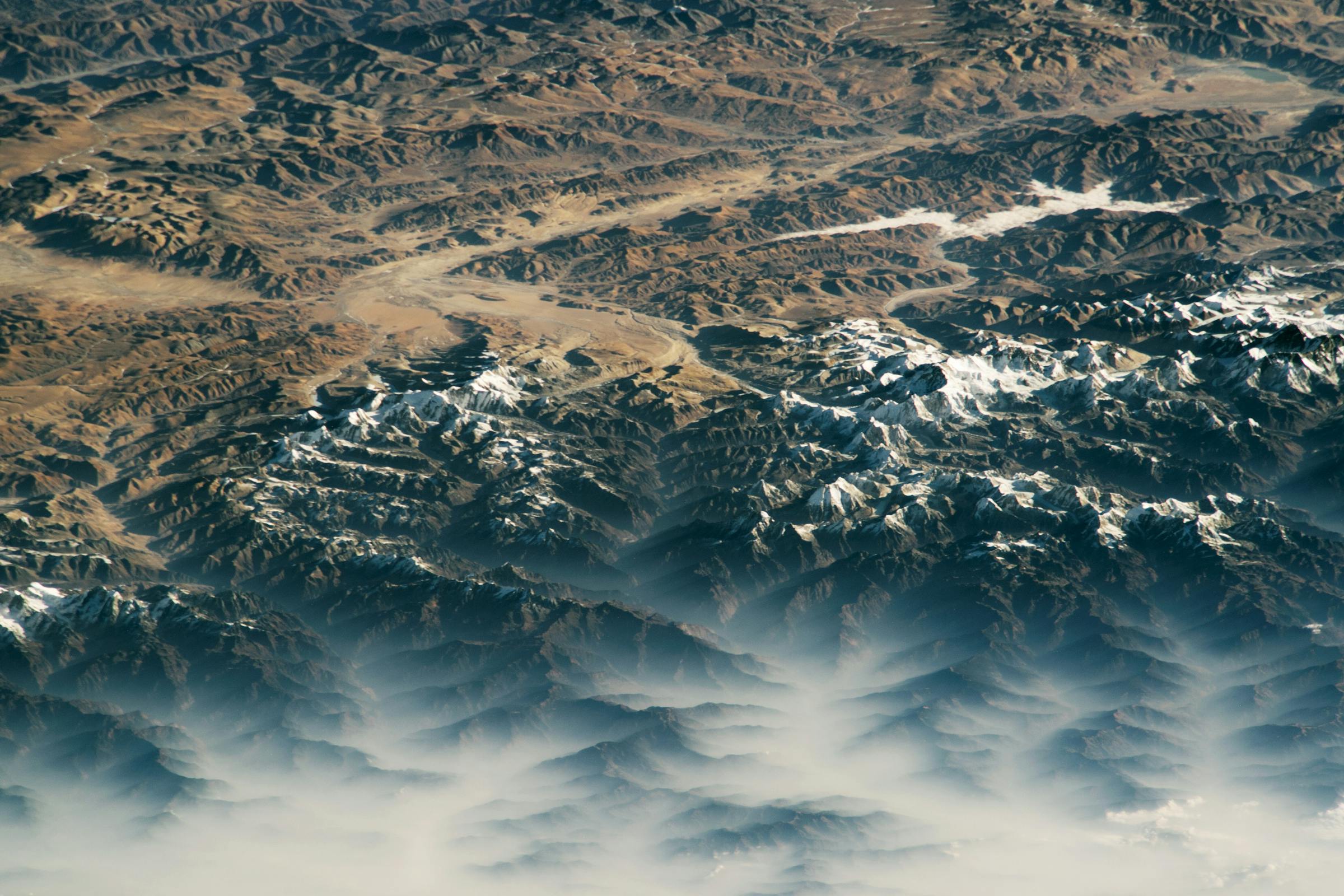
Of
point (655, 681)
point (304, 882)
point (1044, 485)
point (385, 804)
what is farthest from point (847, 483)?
point (304, 882)

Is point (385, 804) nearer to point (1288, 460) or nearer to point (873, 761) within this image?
point (873, 761)

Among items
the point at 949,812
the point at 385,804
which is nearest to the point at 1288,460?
the point at 949,812

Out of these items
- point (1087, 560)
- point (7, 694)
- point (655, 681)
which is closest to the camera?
point (7, 694)

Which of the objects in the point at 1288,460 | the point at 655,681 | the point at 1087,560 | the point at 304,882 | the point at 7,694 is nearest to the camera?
the point at 304,882

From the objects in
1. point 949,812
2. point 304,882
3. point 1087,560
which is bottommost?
point 304,882

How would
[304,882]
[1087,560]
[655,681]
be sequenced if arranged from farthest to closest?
[1087,560] → [655,681] → [304,882]

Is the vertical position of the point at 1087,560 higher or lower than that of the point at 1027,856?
higher

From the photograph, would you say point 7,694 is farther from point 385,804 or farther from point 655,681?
point 655,681

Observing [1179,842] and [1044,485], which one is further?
[1044,485]

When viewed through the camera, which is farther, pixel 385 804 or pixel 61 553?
pixel 61 553
